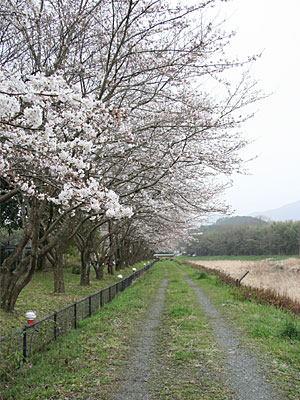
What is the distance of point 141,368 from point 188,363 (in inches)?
29.8

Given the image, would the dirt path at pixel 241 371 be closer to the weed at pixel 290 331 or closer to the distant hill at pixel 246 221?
the weed at pixel 290 331

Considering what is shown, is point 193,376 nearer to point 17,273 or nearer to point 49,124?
point 49,124

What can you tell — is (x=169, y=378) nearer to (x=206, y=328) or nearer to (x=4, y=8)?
(x=206, y=328)

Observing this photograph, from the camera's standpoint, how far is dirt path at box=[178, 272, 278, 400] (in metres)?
4.33

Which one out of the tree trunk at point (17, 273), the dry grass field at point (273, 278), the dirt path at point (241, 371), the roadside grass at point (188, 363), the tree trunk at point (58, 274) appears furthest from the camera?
the dry grass field at point (273, 278)

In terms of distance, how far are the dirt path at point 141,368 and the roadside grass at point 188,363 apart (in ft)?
0.47

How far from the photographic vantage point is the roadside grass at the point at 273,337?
4.81m

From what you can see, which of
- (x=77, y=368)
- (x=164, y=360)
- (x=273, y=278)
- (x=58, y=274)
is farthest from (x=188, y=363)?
(x=273, y=278)

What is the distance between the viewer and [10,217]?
18125mm

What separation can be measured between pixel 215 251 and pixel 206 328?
315ft

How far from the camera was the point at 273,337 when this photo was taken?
6.87 meters

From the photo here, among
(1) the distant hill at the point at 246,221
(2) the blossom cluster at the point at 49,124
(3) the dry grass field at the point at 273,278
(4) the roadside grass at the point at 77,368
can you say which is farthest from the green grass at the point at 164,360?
(1) the distant hill at the point at 246,221

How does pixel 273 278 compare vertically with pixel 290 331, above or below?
below

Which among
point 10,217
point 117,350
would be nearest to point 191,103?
point 117,350
